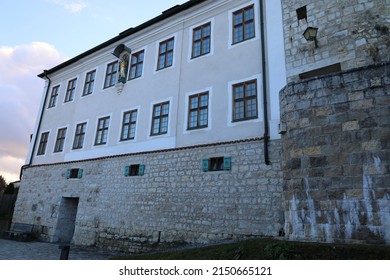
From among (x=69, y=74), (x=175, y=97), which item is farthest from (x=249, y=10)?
(x=69, y=74)

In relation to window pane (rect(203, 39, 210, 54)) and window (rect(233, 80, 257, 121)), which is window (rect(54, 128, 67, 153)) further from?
window (rect(233, 80, 257, 121))

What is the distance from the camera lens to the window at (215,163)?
378 inches

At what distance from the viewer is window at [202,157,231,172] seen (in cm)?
959

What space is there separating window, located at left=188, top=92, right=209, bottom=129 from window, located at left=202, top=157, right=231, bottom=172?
4.89 ft

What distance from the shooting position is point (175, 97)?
39.3 ft

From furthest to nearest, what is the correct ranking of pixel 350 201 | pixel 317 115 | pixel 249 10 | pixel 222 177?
pixel 249 10, pixel 222 177, pixel 317 115, pixel 350 201

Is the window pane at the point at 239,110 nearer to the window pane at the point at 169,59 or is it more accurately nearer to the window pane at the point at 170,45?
the window pane at the point at 169,59

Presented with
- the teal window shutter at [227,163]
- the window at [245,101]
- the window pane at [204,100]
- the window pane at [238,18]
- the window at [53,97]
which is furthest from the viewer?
the window at [53,97]

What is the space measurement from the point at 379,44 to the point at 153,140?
344 inches

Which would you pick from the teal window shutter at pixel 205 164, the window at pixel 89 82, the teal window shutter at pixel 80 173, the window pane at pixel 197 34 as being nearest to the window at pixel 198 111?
the teal window shutter at pixel 205 164

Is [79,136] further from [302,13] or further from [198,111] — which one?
[302,13]

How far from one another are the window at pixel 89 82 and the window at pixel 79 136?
2.06 m

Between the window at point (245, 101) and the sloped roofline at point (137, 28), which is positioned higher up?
the sloped roofline at point (137, 28)
